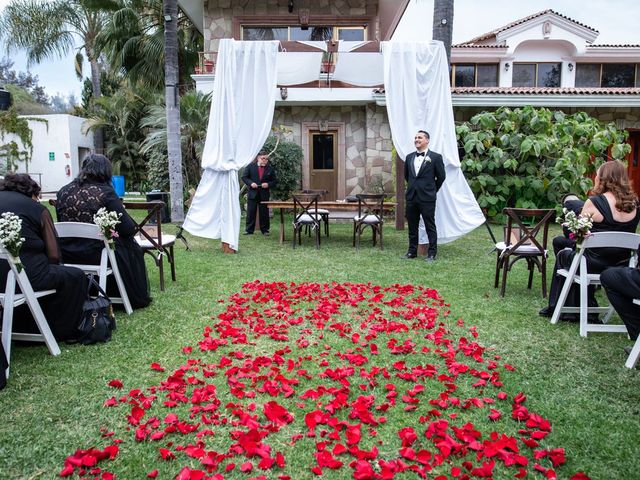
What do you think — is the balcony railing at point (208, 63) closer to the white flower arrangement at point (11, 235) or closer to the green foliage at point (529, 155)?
the green foliage at point (529, 155)

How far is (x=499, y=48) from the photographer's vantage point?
63.0ft

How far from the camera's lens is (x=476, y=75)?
64.6ft

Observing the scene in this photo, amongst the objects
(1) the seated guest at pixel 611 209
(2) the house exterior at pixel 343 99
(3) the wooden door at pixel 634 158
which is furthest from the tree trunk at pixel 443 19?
(3) the wooden door at pixel 634 158

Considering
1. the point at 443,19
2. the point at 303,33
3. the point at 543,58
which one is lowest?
the point at 443,19

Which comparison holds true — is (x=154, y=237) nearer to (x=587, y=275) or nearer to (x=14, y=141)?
(x=587, y=275)

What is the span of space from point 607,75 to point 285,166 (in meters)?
14.5

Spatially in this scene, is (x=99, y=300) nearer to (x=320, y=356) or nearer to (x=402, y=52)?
(x=320, y=356)

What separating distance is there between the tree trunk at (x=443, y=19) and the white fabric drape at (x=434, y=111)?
217 centimetres

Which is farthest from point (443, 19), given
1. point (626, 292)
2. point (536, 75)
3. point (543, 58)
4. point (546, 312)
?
point (543, 58)

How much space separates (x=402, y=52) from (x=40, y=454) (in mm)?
7512

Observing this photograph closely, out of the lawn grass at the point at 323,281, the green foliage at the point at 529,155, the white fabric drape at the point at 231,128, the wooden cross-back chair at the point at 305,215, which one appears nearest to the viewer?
the lawn grass at the point at 323,281

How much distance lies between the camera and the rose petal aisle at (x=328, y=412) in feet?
7.91

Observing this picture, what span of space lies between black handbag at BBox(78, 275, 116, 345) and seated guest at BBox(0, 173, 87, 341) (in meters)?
0.05

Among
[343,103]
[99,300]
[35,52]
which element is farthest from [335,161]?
[35,52]
